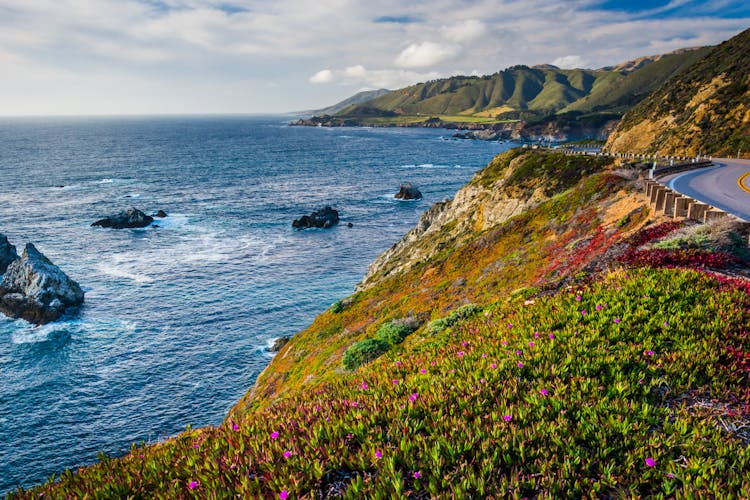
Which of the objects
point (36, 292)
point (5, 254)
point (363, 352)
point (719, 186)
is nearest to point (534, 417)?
point (363, 352)

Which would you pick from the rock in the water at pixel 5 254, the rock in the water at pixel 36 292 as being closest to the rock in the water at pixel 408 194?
the rock in the water at pixel 36 292

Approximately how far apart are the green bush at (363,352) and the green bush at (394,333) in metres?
0.54

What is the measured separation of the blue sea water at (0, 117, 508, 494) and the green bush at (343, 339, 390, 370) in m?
7.07

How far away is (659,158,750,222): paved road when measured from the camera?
24077 millimetres

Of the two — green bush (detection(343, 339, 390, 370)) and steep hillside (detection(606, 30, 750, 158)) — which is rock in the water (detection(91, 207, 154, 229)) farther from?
steep hillside (detection(606, 30, 750, 158))

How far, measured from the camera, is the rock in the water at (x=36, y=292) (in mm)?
48031

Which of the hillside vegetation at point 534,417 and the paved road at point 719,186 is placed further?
the paved road at point 719,186

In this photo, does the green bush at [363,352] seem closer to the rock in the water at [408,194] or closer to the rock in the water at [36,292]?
the rock in the water at [36,292]

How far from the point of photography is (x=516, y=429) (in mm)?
5906

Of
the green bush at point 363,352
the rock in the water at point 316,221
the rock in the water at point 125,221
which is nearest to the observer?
the green bush at point 363,352

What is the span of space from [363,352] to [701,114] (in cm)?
8418

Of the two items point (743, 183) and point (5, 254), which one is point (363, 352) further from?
point (5, 254)

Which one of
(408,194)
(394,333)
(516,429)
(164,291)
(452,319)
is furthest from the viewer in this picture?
(408,194)

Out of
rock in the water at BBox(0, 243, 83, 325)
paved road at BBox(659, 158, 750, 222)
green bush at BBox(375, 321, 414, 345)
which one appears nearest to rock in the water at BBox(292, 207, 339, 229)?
rock in the water at BBox(0, 243, 83, 325)
